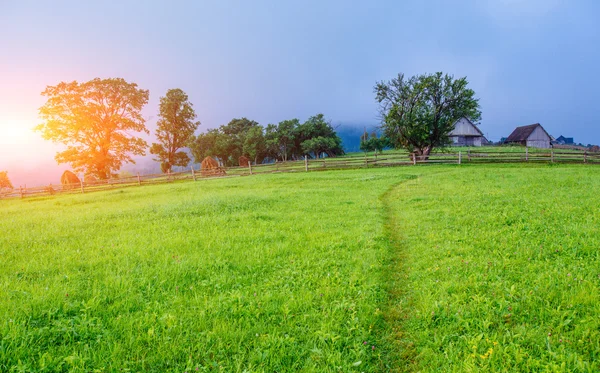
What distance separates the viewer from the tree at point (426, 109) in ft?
107

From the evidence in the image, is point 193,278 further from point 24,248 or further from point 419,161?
point 419,161

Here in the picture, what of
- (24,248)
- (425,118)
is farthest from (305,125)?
(24,248)

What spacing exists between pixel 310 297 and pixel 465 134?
7101 cm

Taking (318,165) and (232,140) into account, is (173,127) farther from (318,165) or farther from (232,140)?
(318,165)

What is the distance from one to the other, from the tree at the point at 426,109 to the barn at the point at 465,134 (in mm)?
31868

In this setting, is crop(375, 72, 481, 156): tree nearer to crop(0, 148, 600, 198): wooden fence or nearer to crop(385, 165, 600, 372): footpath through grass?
crop(0, 148, 600, 198): wooden fence

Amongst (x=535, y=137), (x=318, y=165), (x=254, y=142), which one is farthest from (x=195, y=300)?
(x=535, y=137)

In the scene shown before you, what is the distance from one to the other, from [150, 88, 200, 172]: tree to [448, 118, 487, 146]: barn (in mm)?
55733

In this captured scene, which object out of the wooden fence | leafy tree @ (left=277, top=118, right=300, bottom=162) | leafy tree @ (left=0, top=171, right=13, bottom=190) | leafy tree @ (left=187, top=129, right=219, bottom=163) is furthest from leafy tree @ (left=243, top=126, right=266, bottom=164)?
leafy tree @ (left=0, top=171, right=13, bottom=190)

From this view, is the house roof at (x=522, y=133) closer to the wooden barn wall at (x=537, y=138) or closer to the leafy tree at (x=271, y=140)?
the wooden barn wall at (x=537, y=138)

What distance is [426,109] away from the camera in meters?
33.4

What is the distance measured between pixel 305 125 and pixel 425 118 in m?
38.2

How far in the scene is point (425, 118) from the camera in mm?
32969

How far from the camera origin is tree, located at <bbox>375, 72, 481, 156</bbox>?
32.7 meters
